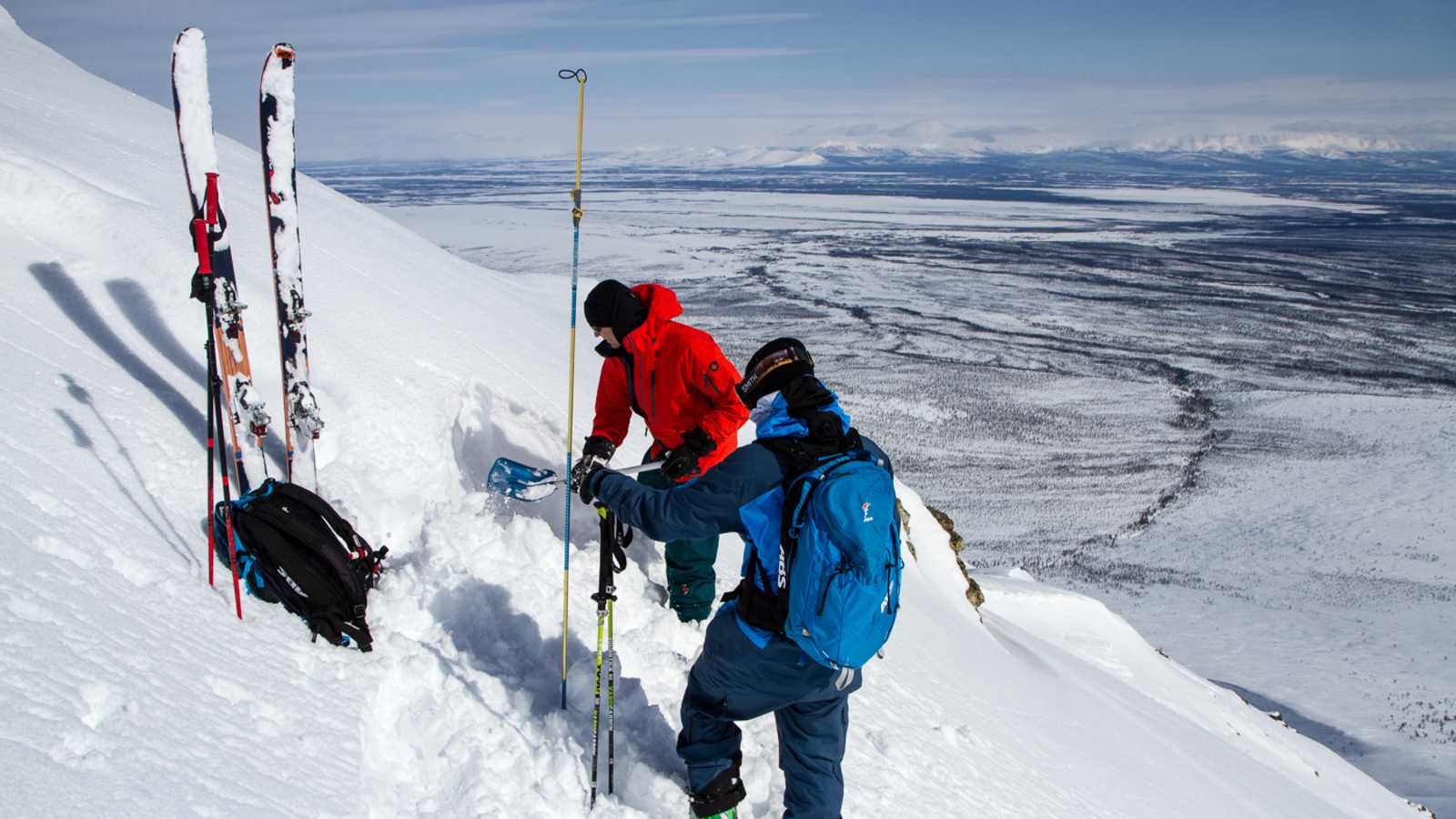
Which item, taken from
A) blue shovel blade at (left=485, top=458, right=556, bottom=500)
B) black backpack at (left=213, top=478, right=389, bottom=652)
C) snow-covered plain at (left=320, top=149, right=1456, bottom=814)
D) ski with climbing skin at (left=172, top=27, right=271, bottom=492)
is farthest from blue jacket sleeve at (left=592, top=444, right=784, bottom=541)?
snow-covered plain at (left=320, top=149, right=1456, bottom=814)

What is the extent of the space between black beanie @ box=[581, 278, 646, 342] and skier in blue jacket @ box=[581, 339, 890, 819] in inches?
35.7

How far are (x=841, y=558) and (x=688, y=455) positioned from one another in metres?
1.08

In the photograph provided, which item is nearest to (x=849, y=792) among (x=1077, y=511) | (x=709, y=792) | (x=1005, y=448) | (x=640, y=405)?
(x=709, y=792)

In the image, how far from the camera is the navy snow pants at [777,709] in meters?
2.61

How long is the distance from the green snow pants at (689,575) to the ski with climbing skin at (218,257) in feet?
5.73

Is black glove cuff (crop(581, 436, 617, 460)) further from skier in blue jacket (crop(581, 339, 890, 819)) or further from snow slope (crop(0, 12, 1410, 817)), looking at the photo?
skier in blue jacket (crop(581, 339, 890, 819))

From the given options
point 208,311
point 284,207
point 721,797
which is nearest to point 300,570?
point 208,311

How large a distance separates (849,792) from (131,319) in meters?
4.17

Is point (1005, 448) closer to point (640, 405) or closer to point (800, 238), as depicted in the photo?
point (640, 405)

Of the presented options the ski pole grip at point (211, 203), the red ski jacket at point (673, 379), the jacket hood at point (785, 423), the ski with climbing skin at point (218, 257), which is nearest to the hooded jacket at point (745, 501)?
the jacket hood at point (785, 423)

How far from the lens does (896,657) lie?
5410 mm

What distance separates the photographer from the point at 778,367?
104 inches

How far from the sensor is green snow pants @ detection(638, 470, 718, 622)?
Answer: 4.06 metres

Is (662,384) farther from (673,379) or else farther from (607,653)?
(607,653)
